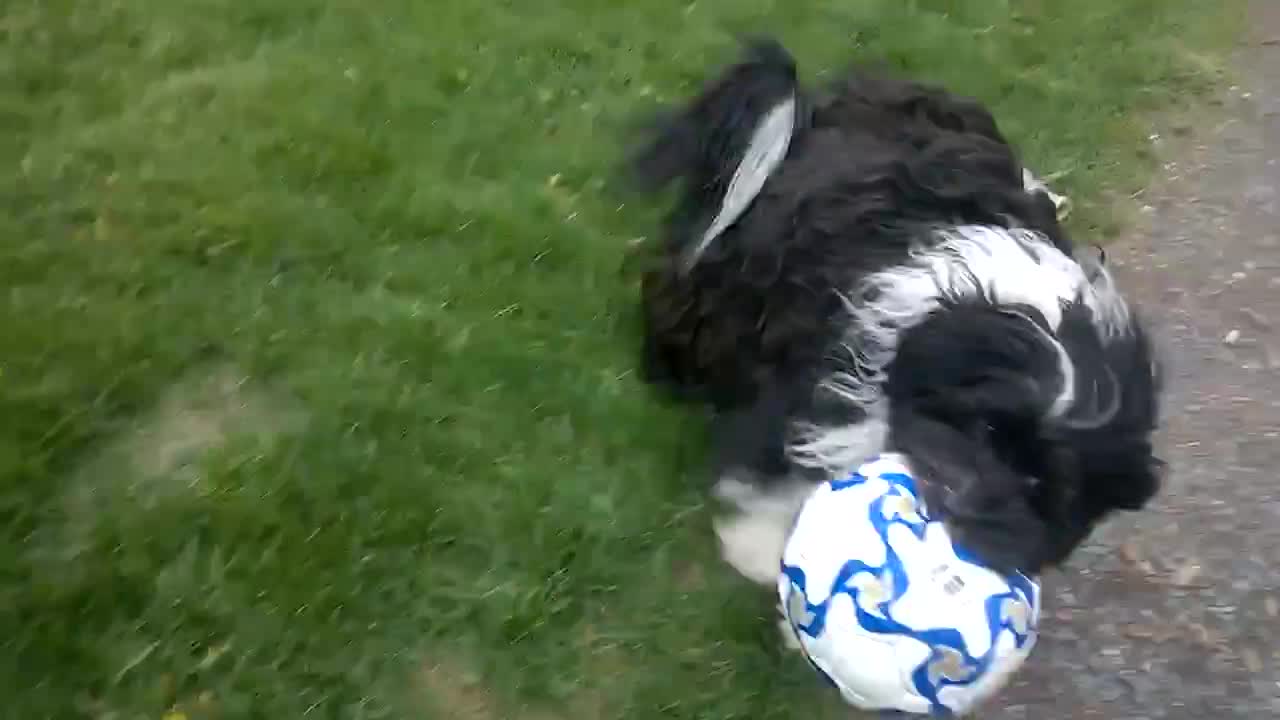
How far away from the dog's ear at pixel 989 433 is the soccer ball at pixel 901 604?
A: 0.12 feet

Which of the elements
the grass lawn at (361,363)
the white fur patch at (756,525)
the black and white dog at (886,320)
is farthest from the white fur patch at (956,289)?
the grass lawn at (361,363)

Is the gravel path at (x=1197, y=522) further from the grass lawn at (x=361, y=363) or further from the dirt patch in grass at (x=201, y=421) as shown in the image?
the dirt patch in grass at (x=201, y=421)

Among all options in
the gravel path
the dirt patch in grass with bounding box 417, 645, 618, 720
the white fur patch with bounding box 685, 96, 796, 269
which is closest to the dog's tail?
the white fur patch with bounding box 685, 96, 796, 269

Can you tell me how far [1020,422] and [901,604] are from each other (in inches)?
13.8

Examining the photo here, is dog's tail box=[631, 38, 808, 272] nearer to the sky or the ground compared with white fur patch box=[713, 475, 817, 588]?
nearer to the sky

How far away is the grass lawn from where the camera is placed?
7.95ft

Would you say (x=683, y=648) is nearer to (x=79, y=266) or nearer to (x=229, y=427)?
(x=229, y=427)

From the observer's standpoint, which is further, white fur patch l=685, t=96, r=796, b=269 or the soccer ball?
white fur patch l=685, t=96, r=796, b=269

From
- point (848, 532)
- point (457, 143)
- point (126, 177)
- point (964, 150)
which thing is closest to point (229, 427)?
point (126, 177)

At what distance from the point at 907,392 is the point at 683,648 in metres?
0.83

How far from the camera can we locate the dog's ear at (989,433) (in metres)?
1.91

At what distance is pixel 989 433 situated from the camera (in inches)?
76.9

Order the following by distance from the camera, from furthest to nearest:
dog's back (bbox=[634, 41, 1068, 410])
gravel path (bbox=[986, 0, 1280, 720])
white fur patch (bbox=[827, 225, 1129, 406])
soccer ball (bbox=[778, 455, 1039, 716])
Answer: gravel path (bbox=[986, 0, 1280, 720])
dog's back (bbox=[634, 41, 1068, 410])
white fur patch (bbox=[827, 225, 1129, 406])
soccer ball (bbox=[778, 455, 1039, 716])

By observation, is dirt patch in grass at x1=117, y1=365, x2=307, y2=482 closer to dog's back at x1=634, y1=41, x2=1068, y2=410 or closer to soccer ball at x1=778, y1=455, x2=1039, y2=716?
dog's back at x1=634, y1=41, x2=1068, y2=410
